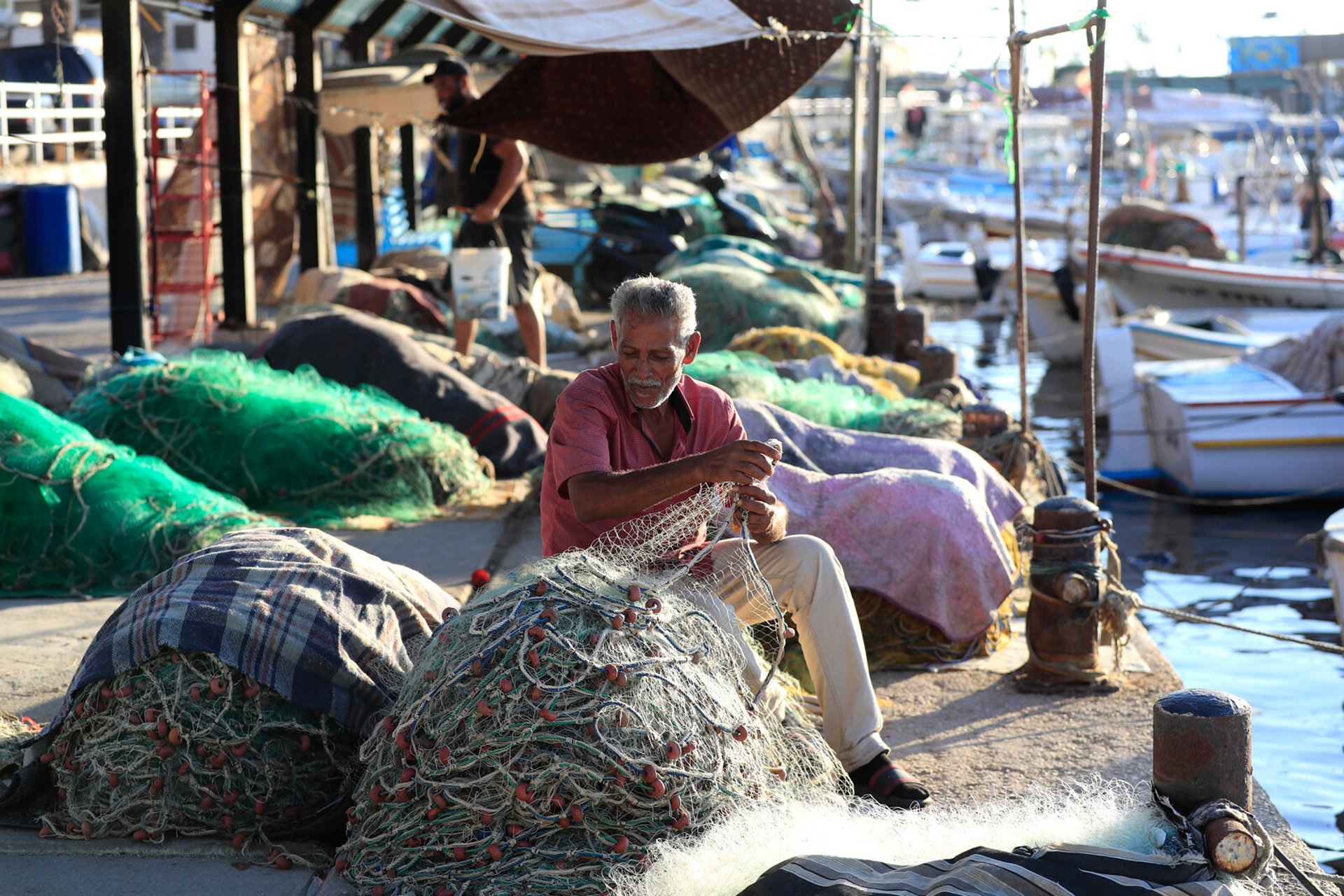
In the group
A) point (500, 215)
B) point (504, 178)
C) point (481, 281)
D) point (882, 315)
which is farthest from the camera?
point (882, 315)

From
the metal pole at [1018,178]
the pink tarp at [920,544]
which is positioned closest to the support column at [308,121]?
the metal pole at [1018,178]

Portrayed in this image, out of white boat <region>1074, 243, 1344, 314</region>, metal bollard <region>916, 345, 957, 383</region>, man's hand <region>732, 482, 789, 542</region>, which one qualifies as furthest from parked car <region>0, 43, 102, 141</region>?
white boat <region>1074, 243, 1344, 314</region>

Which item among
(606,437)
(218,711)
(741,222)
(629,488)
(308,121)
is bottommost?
(218,711)

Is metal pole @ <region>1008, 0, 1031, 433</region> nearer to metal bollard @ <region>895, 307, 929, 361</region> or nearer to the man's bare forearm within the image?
the man's bare forearm

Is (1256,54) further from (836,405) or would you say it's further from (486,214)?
(836,405)

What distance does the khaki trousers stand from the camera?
136 inches

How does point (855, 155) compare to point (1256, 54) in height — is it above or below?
below

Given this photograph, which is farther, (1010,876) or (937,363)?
(937,363)

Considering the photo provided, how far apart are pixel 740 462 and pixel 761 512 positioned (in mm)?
258

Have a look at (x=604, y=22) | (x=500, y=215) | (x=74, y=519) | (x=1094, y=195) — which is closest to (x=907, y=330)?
(x=500, y=215)

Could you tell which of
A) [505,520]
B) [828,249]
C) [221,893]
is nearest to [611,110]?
[505,520]

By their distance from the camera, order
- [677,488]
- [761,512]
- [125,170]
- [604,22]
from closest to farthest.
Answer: [677,488]
[761,512]
[604,22]
[125,170]

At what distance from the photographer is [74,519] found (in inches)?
194

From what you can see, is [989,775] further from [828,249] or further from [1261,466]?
[828,249]
